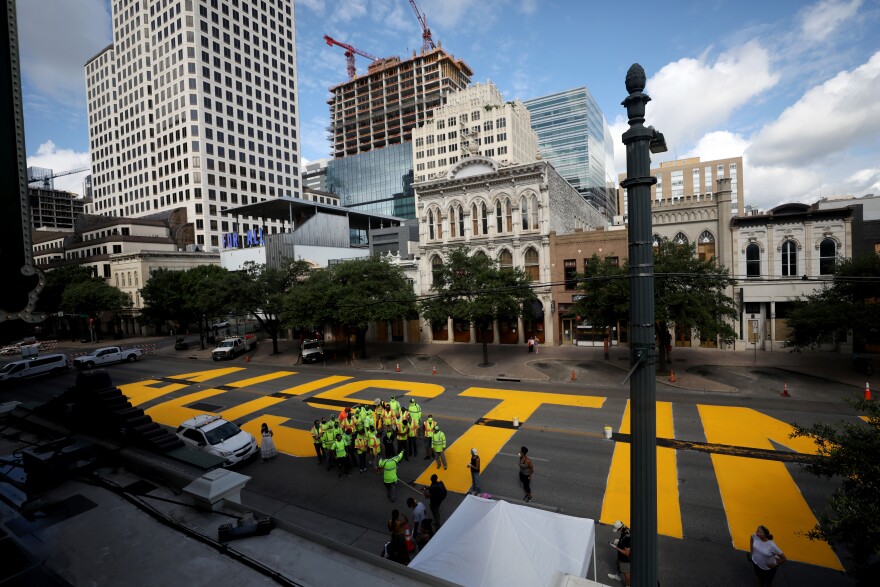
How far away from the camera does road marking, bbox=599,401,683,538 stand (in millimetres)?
10797

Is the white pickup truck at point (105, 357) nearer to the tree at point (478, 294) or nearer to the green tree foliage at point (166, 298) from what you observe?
the green tree foliage at point (166, 298)

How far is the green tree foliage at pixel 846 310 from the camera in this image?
68.6ft

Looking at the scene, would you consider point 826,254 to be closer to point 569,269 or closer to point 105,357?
point 569,269

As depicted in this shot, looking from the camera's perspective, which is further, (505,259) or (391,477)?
(505,259)

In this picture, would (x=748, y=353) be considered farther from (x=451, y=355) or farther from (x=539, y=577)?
(x=539, y=577)

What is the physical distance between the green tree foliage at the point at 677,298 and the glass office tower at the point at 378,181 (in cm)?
9771

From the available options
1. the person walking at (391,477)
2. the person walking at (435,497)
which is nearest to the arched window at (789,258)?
the person walking at (435,497)

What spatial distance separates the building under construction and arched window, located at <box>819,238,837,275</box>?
11343cm

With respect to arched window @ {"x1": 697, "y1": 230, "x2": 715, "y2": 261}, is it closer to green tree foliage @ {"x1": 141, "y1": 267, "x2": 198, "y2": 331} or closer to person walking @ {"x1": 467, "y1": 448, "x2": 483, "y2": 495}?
person walking @ {"x1": 467, "y1": 448, "x2": 483, "y2": 495}

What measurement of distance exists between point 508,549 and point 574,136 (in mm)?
125087

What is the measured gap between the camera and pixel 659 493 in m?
12.2

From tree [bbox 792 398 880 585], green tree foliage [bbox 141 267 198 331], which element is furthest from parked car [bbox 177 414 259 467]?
green tree foliage [bbox 141 267 198 331]

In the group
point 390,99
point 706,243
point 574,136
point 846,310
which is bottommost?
point 846,310

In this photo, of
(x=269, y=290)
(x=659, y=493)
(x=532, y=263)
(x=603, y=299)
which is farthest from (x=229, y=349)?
(x=659, y=493)
